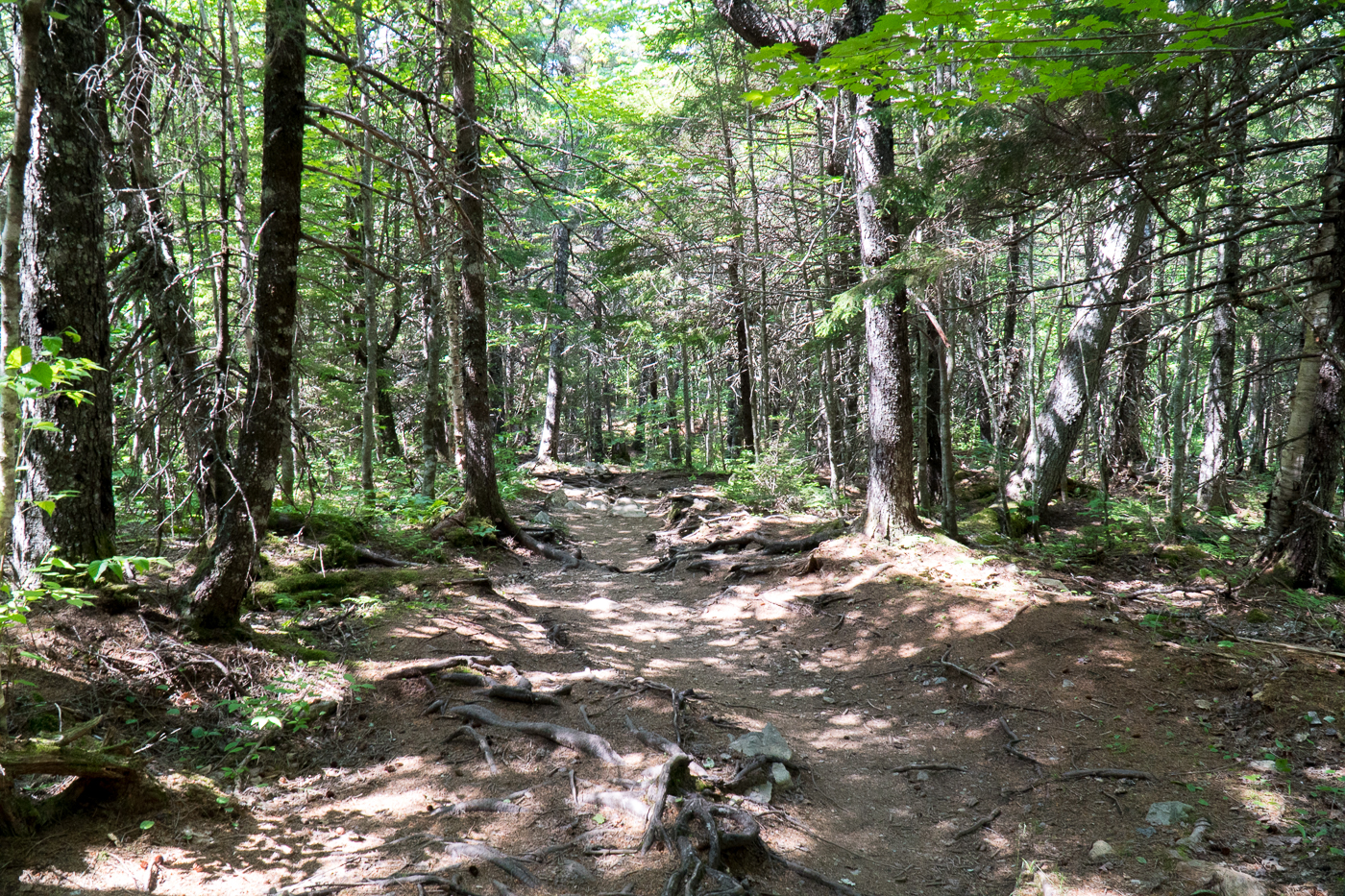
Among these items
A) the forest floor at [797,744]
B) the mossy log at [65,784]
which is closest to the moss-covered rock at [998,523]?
the forest floor at [797,744]

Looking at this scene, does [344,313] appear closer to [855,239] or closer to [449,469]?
[449,469]

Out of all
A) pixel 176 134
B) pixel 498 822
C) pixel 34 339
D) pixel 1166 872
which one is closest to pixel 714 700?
pixel 498 822

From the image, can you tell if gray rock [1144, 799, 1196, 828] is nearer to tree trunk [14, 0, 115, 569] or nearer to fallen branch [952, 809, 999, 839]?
fallen branch [952, 809, 999, 839]

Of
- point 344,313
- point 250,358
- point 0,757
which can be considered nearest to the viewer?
point 0,757

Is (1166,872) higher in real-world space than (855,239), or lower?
lower

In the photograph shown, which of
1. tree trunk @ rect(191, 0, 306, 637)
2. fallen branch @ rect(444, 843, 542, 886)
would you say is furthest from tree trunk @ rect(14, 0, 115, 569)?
fallen branch @ rect(444, 843, 542, 886)

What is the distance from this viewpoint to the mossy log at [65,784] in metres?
3.06

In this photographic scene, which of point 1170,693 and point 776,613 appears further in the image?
point 776,613

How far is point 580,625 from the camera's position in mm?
8070

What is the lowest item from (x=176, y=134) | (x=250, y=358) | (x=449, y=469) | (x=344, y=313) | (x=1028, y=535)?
(x=1028, y=535)

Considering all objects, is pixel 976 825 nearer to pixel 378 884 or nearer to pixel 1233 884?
pixel 1233 884

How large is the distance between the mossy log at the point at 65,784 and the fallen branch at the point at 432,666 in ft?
6.35

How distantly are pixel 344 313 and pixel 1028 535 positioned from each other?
14.8m

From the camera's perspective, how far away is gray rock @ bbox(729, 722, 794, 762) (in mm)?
4910
